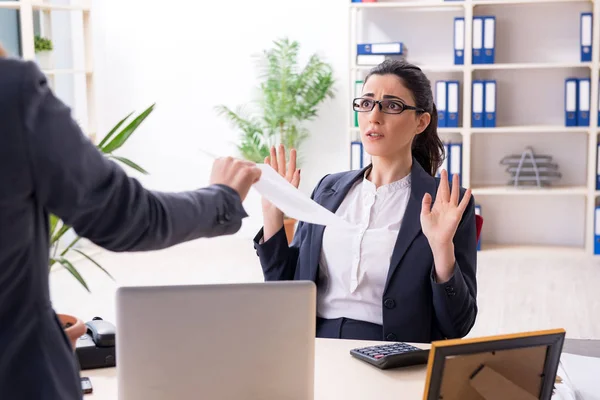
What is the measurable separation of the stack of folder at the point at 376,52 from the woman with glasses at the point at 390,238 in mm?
3251

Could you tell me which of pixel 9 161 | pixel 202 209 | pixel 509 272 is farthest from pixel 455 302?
pixel 509 272

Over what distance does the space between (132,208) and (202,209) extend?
0.11 metres

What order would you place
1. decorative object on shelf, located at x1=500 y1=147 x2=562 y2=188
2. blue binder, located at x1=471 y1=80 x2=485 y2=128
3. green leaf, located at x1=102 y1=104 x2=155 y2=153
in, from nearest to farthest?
green leaf, located at x1=102 y1=104 x2=155 y2=153, blue binder, located at x1=471 y1=80 x2=485 y2=128, decorative object on shelf, located at x1=500 y1=147 x2=562 y2=188

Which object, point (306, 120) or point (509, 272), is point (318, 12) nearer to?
point (306, 120)

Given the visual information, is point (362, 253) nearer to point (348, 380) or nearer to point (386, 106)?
point (386, 106)

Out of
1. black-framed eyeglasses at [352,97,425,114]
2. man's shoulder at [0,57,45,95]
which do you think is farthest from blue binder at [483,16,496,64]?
man's shoulder at [0,57,45,95]

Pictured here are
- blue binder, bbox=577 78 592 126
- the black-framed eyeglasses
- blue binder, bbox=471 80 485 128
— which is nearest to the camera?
the black-framed eyeglasses

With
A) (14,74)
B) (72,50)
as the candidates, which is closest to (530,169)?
(72,50)

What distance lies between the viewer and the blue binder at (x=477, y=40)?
18.4ft

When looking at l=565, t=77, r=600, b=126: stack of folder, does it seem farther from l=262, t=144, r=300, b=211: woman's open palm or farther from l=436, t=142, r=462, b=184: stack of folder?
l=262, t=144, r=300, b=211: woman's open palm

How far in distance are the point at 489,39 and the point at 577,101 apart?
72cm

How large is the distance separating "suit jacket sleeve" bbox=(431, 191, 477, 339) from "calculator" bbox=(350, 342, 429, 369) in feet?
1.04

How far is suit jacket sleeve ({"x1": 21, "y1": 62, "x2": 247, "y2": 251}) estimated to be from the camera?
90 centimetres

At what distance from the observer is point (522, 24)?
19.1 ft
